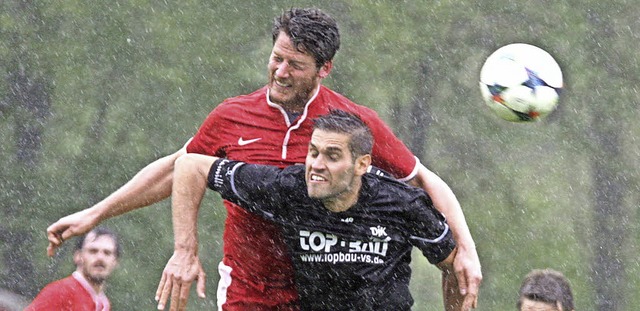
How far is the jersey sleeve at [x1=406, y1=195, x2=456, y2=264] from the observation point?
6.48 m

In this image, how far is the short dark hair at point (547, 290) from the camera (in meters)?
7.47

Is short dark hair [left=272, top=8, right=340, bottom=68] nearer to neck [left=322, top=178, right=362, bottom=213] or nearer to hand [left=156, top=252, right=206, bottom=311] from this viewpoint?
neck [left=322, top=178, right=362, bottom=213]

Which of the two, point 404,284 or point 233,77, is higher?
point 233,77

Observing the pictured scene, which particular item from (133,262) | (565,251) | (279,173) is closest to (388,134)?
(279,173)

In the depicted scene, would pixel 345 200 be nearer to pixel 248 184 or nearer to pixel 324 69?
pixel 248 184

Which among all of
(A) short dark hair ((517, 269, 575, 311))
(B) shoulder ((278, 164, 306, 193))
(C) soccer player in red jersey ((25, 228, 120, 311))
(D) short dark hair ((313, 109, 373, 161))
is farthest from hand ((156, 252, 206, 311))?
(C) soccer player in red jersey ((25, 228, 120, 311))

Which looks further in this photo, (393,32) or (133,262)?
(393,32)

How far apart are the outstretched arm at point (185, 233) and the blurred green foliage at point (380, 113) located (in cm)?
1225

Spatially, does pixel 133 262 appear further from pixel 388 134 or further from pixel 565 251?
pixel 388 134

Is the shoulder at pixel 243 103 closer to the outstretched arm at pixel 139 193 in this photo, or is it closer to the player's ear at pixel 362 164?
the outstretched arm at pixel 139 193

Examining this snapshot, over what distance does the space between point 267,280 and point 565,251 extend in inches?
555

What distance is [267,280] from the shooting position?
6719mm

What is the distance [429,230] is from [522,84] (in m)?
1.56

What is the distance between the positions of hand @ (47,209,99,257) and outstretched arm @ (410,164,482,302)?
5.41 ft
